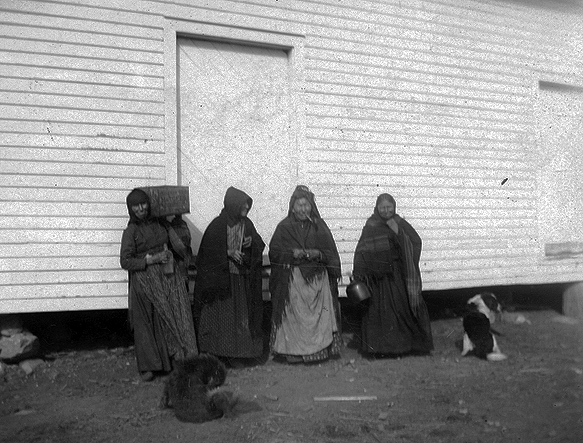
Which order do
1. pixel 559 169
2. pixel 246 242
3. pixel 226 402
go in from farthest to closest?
pixel 559 169 < pixel 246 242 < pixel 226 402

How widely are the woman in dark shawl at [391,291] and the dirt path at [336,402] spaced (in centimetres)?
21

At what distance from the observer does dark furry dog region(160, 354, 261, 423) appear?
4.25m

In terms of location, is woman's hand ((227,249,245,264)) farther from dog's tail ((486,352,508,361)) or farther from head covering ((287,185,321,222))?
dog's tail ((486,352,508,361))

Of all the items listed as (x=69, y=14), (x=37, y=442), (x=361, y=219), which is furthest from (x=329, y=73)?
(x=37, y=442)

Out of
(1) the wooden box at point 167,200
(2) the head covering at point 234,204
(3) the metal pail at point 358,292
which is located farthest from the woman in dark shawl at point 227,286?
(3) the metal pail at point 358,292

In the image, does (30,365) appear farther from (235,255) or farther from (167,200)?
(235,255)

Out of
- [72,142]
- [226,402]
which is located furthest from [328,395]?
[72,142]

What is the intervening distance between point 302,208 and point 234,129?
1.26 metres

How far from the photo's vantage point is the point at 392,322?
6.18 m

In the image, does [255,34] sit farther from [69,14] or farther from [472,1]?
[472,1]

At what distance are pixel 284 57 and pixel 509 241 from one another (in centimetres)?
394

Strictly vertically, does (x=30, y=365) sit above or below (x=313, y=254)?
below

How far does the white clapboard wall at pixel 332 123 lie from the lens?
554 cm

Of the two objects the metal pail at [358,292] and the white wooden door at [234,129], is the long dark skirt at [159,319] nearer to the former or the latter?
the white wooden door at [234,129]
